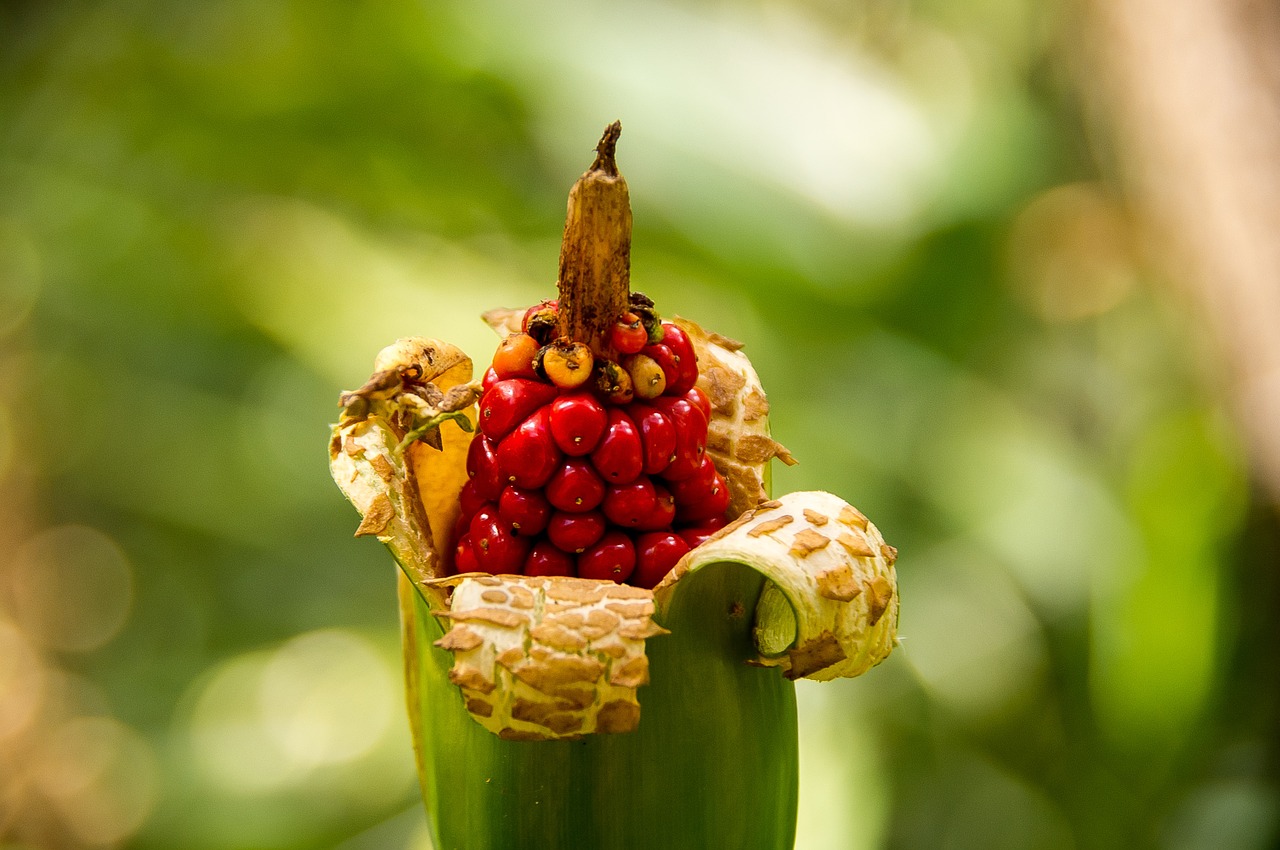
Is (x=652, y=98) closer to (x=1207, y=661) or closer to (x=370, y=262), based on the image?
(x=370, y=262)

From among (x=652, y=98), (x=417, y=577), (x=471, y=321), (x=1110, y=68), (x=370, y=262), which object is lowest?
(x=417, y=577)

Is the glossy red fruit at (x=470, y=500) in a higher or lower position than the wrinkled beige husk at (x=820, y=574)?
higher

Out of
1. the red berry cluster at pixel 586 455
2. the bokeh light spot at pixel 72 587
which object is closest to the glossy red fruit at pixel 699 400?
the red berry cluster at pixel 586 455

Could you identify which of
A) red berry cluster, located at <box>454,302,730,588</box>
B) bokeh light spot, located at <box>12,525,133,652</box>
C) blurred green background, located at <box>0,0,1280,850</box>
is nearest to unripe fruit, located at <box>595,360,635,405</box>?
red berry cluster, located at <box>454,302,730,588</box>

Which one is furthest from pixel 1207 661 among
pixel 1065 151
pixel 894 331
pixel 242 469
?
pixel 242 469

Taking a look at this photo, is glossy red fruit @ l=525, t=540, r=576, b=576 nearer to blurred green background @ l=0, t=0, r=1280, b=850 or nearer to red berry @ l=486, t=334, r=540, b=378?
red berry @ l=486, t=334, r=540, b=378

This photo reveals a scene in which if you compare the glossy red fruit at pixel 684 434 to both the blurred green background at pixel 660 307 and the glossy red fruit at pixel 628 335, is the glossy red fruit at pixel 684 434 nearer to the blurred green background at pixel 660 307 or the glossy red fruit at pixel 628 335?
the glossy red fruit at pixel 628 335

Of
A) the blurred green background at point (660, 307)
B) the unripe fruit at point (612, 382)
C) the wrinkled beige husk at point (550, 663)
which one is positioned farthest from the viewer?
the blurred green background at point (660, 307)
